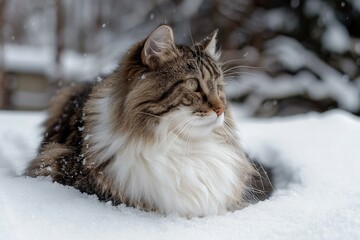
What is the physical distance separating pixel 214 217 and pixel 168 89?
614 millimetres

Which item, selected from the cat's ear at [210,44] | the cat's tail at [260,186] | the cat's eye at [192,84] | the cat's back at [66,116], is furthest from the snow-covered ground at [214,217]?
the cat's ear at [210,44]

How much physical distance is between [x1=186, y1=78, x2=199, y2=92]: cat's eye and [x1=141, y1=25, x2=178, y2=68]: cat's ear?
0.15 meters

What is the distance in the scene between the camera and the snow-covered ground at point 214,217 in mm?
1775

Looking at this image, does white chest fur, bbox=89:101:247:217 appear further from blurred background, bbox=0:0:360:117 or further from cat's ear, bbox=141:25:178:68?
blurred background, bbox=0:0:360:117

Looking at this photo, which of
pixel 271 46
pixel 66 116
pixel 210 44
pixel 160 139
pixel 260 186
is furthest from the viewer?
pixel 271 46

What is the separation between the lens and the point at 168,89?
210cm

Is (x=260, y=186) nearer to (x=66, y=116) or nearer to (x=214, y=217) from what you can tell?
(x=214, y=217)

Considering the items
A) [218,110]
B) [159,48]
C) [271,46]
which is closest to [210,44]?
[159,48]

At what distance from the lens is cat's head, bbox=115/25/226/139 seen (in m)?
2.06

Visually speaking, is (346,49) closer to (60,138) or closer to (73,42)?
(60,138)

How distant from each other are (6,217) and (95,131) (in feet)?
2.05

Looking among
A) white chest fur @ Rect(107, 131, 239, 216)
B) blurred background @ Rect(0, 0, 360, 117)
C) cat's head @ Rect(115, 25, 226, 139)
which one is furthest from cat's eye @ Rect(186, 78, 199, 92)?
blurred background @ Rect(0, 0, 360, 117)

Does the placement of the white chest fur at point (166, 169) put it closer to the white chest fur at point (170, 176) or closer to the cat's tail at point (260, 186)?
the white chest fur at point (170, 176)

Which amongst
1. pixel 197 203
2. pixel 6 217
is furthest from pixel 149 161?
pixel 6 217
